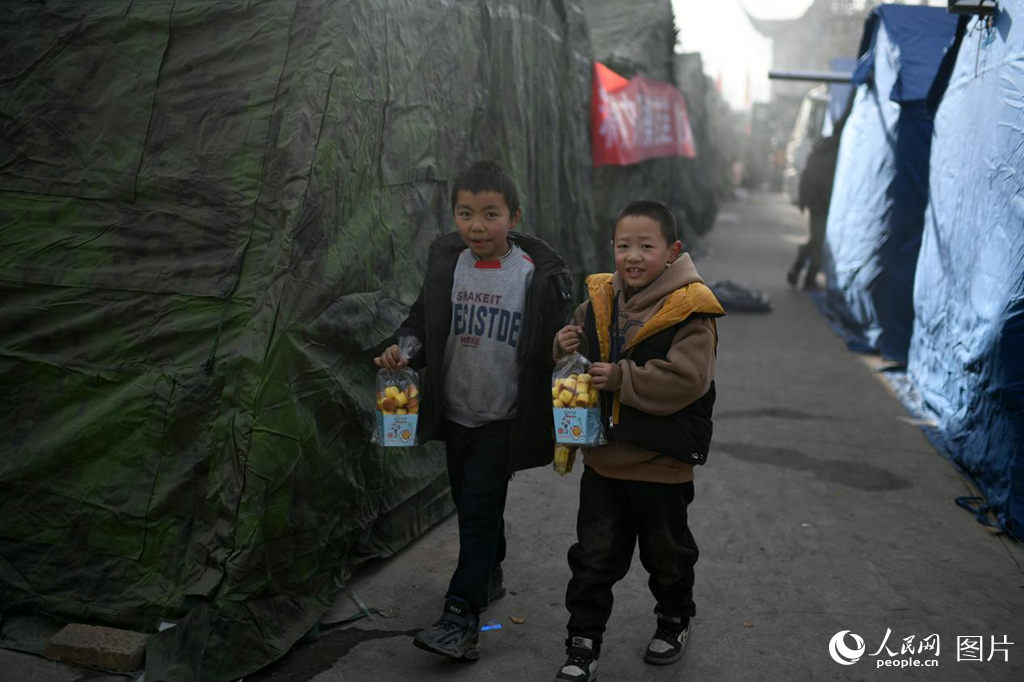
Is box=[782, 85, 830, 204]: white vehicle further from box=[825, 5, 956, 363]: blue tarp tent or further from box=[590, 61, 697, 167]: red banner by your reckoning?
box=[825, 5, 956, 363]: blue tarp tent

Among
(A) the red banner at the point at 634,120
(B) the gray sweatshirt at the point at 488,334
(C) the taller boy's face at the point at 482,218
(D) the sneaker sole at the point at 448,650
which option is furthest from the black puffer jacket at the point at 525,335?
(A) the red banner at the point at 634,120

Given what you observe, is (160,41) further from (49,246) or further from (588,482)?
(588,482)

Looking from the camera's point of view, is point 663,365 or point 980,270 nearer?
point 663,365

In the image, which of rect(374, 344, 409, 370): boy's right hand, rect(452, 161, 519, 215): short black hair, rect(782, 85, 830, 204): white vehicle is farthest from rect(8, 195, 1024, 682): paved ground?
rect(782, 85, 830, 204): white vehicle

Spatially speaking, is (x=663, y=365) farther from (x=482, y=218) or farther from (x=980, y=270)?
(x=980, y=270)

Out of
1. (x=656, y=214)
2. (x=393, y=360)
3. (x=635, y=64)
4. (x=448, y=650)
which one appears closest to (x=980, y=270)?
(x=656, y=214)

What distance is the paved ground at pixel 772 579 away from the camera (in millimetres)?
3383

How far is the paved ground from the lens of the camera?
338 cm

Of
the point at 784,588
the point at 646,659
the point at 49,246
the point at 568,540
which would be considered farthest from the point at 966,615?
the point at 49,246

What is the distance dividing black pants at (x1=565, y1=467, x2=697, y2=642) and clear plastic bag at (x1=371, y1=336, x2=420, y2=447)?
2.13ft

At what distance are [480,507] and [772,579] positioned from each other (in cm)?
153

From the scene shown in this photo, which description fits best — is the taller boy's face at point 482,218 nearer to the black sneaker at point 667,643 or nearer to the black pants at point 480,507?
the black pants at point 480,507

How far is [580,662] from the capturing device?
314cm

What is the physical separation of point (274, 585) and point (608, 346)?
1478 mm
